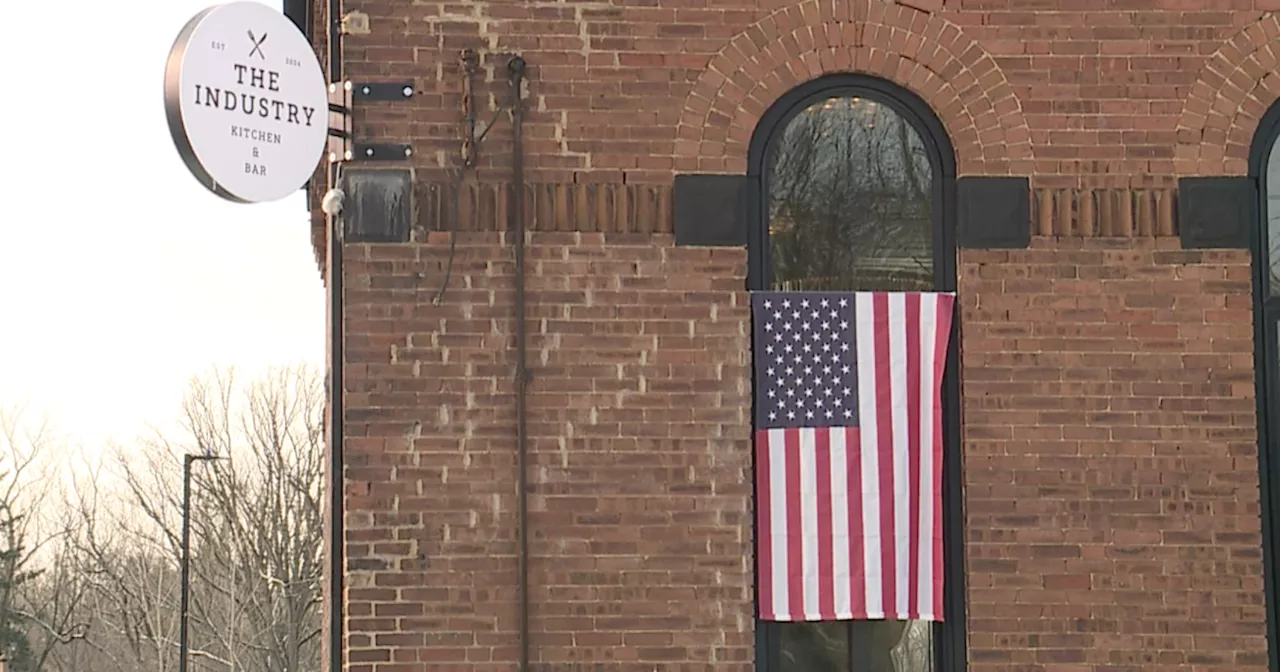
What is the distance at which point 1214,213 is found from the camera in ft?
29.9

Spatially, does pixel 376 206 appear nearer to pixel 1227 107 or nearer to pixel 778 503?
pixel 778 503

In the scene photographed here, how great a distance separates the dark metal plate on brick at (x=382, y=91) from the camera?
882 centimetres

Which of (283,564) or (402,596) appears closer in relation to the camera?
(402,596)

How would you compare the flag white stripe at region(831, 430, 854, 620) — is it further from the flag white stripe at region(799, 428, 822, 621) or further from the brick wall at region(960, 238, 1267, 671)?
the brick wall at region(960, 238, 1267, 671)

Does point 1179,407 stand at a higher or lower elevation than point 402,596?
higher

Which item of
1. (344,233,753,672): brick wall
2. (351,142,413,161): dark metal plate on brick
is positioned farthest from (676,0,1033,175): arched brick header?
(351,142,413,161): dark metal plate on brick

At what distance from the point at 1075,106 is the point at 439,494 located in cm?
394

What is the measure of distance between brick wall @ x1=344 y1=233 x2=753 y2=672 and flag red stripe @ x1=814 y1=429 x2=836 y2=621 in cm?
42

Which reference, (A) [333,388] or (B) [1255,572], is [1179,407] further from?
(A) [333,388]

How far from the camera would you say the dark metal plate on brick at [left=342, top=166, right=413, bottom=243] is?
8789 millimetres

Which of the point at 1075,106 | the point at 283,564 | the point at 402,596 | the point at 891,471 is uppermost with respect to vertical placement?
the point at 1075,106

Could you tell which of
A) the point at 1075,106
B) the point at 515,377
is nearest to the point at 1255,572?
the point at 1075,106

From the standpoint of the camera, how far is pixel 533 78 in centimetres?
894

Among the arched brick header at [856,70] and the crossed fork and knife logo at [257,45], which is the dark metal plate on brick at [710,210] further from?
the crossed fork and knife logo at [257,45]
